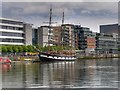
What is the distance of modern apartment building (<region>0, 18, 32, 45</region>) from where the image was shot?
160 meters

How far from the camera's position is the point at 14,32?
167125mm

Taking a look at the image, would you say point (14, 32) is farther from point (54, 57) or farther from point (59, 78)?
point (59, 78)

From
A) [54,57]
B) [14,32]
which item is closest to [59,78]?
[54,57]

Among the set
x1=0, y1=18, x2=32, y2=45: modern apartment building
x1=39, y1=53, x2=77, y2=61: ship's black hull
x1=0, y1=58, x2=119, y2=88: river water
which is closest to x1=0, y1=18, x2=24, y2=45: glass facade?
x1=0, y1=18, x2=32, y2=45: modern apartment building

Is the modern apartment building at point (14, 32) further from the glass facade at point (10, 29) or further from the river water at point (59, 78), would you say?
the river water at point (59, 78)

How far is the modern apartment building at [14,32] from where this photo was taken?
160 meters

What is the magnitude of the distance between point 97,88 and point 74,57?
123028 millimetres

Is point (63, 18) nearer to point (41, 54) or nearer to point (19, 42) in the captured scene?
point (19, 42)

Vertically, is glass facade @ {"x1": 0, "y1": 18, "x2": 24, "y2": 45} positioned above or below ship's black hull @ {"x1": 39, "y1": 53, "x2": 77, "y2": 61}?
above

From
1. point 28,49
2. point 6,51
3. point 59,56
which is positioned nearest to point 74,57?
point 59,56

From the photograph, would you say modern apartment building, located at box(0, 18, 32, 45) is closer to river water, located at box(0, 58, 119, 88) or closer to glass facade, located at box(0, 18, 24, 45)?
glass facade, located at box(0, 18, 24, 45)

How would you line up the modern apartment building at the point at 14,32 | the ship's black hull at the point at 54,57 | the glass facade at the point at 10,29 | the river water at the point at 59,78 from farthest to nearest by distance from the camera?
the glass facade at the point at 10,29 → the modern apartment building at the point at 14,32 → the ship's black hull at the point at 54,57 → the river water at the point at 59,78

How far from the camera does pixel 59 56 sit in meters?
144

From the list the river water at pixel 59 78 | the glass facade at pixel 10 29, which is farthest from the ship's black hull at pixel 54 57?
the river water at pixel 59 78
